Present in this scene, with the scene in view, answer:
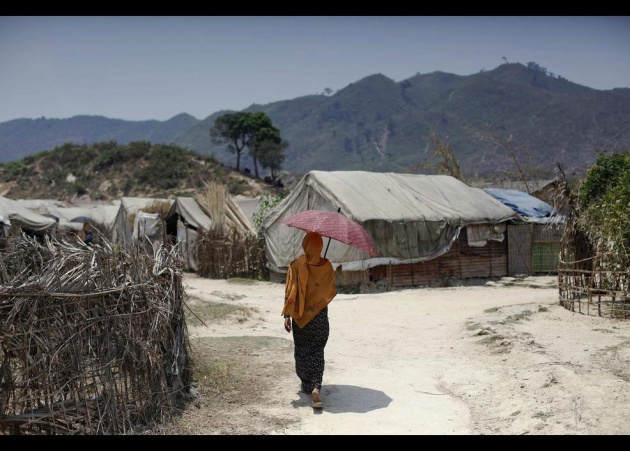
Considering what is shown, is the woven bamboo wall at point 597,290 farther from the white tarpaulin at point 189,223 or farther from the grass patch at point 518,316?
the white tarpaulin at point 189,223

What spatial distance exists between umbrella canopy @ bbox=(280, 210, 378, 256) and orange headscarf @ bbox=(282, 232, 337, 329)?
0.13 m

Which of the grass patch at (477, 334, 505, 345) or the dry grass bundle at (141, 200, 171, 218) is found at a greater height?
the dry grass bundle at (141, 200, 171, 218)


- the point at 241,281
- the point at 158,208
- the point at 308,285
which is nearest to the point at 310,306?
the point at 308,285

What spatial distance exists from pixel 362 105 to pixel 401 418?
547 feet

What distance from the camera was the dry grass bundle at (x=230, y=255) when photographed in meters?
17.7

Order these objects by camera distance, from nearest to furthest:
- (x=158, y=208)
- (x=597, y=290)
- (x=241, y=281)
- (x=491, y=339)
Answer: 1. (x=491, y=339)
2. (x=597, y=290)
3. (x=241, y=281)
4. (x=158, y=208)

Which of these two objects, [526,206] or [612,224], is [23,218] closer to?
[526,206]

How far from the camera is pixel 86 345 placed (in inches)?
194

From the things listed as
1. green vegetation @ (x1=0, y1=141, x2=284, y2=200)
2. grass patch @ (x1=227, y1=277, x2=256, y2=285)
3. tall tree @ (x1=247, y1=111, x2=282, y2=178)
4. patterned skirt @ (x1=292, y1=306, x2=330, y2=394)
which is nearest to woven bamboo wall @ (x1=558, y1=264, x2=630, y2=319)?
patterned skirt @ (x1=292, y1=306, x2=330, y2=394)

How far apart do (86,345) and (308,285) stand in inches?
84.4

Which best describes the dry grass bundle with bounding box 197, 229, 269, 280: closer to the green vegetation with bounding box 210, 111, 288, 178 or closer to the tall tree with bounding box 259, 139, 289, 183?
the tall tree with bounding box 259, 139, 289, 183

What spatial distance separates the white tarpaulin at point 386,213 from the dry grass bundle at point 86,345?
30.2 feet

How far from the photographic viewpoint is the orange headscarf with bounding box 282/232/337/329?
6.06 meters
